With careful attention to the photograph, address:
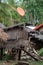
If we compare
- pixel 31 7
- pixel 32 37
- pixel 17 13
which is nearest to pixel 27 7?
pixel 31 7

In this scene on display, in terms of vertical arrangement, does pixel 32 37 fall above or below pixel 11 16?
below

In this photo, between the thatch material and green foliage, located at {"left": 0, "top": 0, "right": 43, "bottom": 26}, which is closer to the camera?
the thatch material

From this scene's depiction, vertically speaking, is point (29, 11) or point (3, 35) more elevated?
point (29, 11)

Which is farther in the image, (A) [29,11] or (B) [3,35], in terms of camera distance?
(A) [29,11]

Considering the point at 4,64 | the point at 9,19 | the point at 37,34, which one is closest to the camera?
the point at 4,64

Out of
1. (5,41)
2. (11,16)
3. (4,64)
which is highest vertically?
(11,16)

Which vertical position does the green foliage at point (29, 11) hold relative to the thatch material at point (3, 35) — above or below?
above

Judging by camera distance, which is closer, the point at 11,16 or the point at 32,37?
the point at 32,37

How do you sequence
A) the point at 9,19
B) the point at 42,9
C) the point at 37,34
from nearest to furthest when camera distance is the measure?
the point at 37,34, the point at 9,19, the point at 42,9

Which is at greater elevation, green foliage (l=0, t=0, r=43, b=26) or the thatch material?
green foliage (l=0, t=0, r=43, b=26)

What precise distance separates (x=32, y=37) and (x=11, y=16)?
7.07 meters

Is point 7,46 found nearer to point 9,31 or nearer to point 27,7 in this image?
point 9,31

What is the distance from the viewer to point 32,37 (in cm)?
2377

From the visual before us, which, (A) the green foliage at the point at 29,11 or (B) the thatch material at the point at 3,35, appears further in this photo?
(A) the green foliage at the point at 29,11
